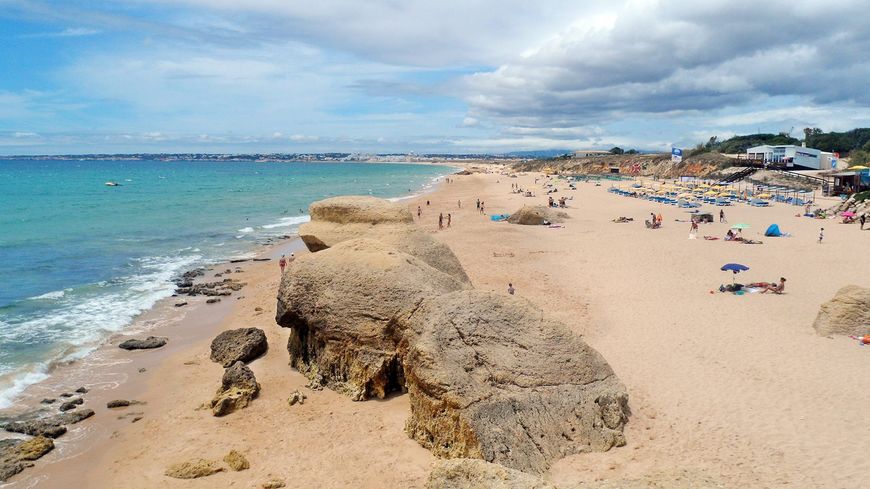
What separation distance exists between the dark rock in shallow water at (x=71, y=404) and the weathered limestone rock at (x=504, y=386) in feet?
27.2

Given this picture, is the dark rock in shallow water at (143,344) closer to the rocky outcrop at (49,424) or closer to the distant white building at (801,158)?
the rocky outcrop at (49,424)

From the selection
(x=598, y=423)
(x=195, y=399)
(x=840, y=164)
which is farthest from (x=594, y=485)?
(x=840, y=164)

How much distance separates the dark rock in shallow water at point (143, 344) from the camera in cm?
1736

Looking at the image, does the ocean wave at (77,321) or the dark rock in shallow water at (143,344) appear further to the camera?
the dark rock in shallow water at (143,344)

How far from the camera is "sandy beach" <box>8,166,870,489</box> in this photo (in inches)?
384

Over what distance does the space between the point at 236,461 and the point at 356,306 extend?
3.72m

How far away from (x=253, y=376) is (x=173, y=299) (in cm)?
1127

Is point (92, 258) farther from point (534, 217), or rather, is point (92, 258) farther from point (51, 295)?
point (534, 217)

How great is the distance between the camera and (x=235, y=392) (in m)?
12.9

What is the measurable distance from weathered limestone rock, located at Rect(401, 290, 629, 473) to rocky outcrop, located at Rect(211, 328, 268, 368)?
6.29 meters

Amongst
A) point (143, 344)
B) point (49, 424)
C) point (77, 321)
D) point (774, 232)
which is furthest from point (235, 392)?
point (774, 232)

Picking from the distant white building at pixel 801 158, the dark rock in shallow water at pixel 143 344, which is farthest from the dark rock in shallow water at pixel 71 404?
the distant white building at pixel 801 158

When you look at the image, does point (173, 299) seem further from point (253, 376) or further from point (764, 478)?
point (764, 478)

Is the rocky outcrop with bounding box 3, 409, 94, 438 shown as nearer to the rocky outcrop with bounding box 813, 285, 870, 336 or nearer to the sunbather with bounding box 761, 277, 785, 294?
the rocky outcrop with bounding box 813, 285, 870, 336
